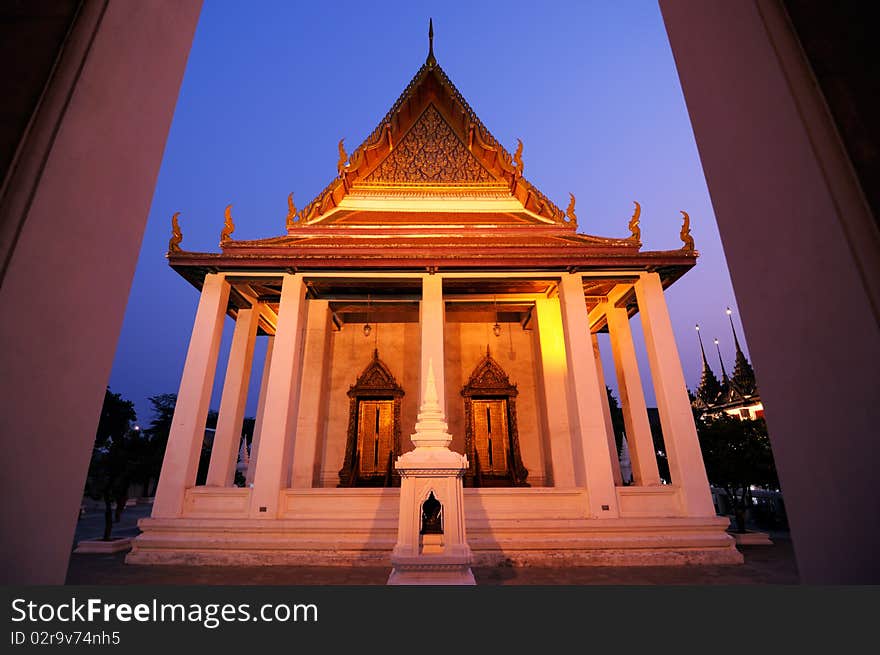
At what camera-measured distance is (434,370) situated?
23.7ft

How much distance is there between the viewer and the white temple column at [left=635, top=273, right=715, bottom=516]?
674 cm

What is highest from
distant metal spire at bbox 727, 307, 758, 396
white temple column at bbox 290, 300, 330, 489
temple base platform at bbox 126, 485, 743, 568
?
distant metal spire at bbox 727, 307, 758, 396

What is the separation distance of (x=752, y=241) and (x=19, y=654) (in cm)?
199

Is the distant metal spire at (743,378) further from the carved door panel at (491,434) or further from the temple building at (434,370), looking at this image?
the carved door panel at (491,434)

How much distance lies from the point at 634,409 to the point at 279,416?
21.9 ft

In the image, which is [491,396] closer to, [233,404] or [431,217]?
[431,217]

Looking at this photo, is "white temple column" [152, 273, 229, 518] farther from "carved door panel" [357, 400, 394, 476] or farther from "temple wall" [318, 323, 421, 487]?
"carved door panel" [357, 400, 394, 476]

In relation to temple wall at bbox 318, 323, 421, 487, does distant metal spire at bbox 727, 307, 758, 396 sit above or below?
above

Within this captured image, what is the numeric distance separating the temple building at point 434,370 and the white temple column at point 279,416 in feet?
0.11

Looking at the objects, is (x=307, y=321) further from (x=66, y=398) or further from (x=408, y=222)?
(x=66, y=398)

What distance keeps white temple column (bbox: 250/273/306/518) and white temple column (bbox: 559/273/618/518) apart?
487 cm

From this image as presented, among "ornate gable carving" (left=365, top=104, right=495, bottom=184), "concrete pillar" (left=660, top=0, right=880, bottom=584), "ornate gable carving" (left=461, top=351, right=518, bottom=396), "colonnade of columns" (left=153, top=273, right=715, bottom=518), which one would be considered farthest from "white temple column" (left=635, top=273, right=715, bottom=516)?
"concrete pillar" (left=660, top=0, right=880, bottom=584)

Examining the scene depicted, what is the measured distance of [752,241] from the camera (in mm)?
1296

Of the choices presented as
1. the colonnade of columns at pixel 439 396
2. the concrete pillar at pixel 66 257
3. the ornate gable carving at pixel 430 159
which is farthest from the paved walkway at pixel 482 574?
the ornate gable carving at pixel 430 159
